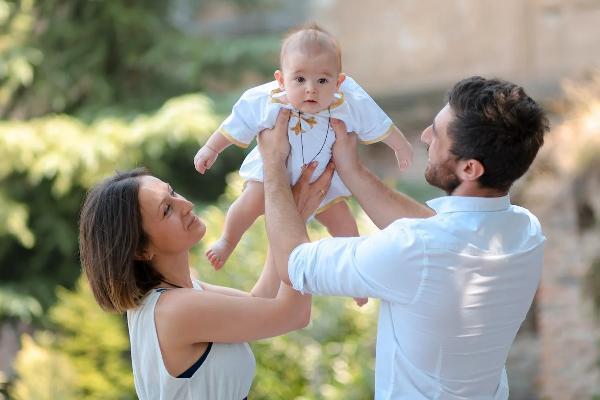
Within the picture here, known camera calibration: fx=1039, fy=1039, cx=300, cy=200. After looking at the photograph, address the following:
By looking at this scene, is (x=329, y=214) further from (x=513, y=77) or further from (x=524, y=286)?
(x=513, y=77)

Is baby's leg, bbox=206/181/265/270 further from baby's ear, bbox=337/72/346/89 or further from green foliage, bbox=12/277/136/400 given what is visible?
green foliage, bbox=12/277/136/400

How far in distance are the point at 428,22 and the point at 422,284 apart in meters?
7.92

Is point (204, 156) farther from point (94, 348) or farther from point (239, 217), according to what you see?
point (94, 348)

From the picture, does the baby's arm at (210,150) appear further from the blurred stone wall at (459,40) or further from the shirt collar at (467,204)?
the blurred stone wall at (459,40)

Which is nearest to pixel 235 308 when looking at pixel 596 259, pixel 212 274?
pixel 212 274

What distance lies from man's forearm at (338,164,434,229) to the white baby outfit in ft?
0.30

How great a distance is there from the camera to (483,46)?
9.94m

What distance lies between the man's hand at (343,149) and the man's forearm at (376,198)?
15 mm

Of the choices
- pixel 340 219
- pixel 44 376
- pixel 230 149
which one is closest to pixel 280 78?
pixel 340 219

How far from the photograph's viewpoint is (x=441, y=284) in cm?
240

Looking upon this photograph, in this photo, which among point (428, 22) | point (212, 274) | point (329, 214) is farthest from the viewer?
point (428, 22)

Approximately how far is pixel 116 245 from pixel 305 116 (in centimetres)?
59

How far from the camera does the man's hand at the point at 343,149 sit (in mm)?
2736

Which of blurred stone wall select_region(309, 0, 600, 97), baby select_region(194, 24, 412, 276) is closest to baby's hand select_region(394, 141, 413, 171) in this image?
baby select_region(194, 24, 412, 276)
